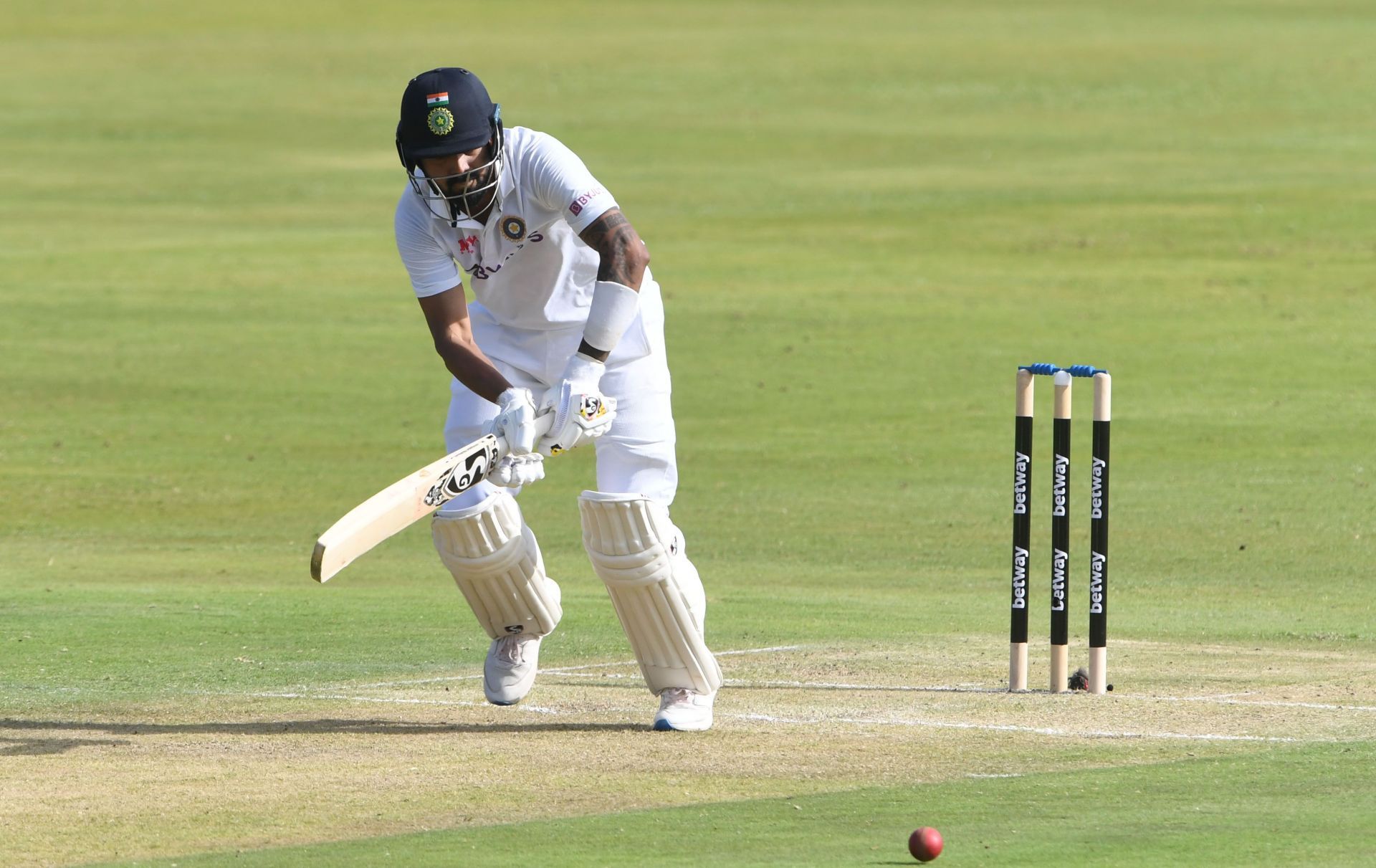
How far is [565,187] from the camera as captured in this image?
6.15 metres

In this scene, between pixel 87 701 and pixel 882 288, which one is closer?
pixel 87 701

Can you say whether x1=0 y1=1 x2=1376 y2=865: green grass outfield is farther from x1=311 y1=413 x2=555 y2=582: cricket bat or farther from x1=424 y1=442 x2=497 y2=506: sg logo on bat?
x1=424 y1=442 x2=497 y2=506: sg logo on bat

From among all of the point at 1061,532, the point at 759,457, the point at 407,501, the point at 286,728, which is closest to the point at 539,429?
the point at 407,501

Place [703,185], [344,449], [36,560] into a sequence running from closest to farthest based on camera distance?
[36,560], [344,449], [703,185]

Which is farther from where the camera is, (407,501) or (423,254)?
(423,254)

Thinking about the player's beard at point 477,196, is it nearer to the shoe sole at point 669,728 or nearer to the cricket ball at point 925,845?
the shoe sole at point 669,728

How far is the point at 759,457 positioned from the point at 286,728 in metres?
8.76

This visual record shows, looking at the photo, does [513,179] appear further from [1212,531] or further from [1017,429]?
[1212,531]

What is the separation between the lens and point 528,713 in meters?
6.65

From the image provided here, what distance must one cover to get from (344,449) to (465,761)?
971 cm

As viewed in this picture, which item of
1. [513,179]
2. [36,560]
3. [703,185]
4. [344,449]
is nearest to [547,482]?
[344,449]

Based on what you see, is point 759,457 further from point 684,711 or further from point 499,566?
point 684,711

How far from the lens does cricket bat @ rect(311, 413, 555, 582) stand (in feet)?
18.5

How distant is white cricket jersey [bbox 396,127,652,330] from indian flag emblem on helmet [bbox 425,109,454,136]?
0.22m
